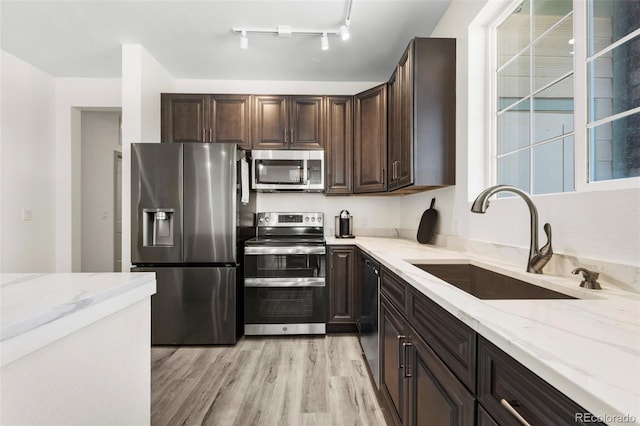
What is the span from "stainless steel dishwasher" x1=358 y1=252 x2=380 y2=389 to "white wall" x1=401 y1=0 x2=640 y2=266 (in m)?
0.66

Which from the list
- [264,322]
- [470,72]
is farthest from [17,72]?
[470,72]

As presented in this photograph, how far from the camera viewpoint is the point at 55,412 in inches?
24.7

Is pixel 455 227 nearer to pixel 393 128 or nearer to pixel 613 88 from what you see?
pixel 393 128

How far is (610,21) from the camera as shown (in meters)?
1.13

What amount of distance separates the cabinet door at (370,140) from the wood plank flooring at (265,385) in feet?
5.06

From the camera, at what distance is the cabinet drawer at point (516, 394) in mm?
474

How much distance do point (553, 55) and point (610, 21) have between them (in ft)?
0.98

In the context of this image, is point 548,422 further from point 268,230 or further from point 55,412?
point 268,230

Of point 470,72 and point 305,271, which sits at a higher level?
point 470,72

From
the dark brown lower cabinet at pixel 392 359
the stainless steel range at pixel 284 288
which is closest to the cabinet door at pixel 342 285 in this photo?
the stainless steel range at pixel 284 288

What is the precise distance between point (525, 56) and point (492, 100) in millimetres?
328

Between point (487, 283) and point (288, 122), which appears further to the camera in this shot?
point (288, 122)

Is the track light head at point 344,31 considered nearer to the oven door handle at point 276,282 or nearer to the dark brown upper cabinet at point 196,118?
the dark brown upper cabinet at point 196,118

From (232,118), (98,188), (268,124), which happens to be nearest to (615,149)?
(268,124)
